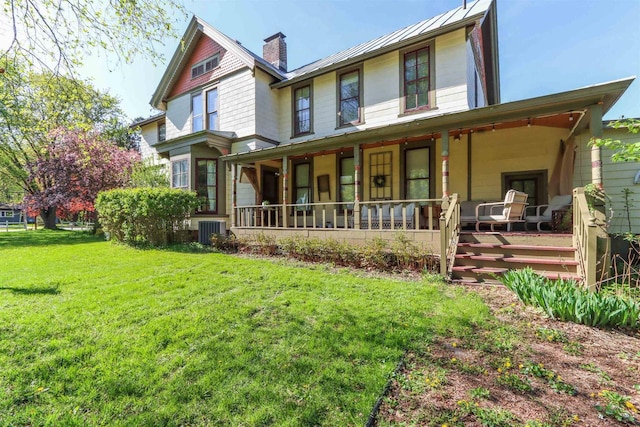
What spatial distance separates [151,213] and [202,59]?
7.88m

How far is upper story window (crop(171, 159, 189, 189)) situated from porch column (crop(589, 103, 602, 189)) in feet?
40.0

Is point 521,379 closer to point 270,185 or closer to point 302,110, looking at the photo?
point 270,185

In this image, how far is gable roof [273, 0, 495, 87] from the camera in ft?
26.6

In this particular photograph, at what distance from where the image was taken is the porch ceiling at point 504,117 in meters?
5.13

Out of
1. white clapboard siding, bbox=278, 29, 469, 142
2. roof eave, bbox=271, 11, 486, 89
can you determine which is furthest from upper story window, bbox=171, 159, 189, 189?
roof eave, bbox=271, 11, 486, 89

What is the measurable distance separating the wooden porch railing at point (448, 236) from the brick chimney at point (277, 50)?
10.8 m

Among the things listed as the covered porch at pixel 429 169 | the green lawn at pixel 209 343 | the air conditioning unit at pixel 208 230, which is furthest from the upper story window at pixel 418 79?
the air conditioning unit at pixel 208 230

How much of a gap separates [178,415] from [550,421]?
270cm

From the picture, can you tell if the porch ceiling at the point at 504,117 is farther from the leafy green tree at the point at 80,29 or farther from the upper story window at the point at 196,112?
the upper story window at the point at 196,112

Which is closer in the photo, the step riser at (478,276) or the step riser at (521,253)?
the step riser at (478,276)

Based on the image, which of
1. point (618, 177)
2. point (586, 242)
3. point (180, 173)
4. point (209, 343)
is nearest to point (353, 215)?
point (586, 242)

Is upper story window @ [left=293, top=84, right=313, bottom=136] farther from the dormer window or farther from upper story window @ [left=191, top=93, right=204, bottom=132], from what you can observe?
upper story window @ [left=191, top=93, right=204, bottom=132]

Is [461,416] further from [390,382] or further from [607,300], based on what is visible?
[607,300]

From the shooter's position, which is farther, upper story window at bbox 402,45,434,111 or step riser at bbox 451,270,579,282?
upper story window at bbox 402,45,434,111
